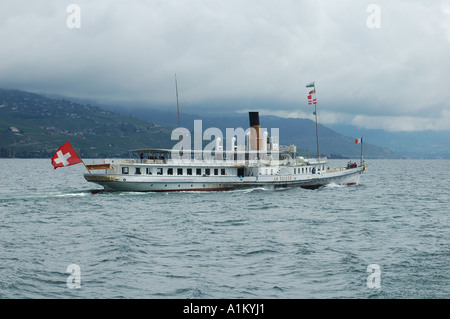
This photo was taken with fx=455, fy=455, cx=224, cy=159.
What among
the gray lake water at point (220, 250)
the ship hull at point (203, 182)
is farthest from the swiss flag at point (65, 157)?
the gray lake water at point (220, 250)

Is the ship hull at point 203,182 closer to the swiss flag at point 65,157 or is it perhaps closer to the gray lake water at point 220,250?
the swiss flag at point 65,157

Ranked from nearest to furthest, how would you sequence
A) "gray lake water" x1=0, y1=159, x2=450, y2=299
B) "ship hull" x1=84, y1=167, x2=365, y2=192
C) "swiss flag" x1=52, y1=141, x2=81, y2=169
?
"gray lake water" x1=0, y1=159, x2=450, y2=299 < "swiss flag" x1=52, y1=141, x2=81, y2=169 < "ship hull" x1=84, y1=167, x2=365, y2=192

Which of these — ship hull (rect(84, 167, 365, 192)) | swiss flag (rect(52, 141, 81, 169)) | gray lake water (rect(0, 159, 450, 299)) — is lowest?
gray lake water (rect(0, 159, 450, 299))

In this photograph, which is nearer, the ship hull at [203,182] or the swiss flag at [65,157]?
the swiss flag at [65,157]

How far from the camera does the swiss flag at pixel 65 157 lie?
49.3 metres

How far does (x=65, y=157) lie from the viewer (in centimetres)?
4972

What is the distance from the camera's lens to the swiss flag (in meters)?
49.3

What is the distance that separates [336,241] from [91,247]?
15.9 meters

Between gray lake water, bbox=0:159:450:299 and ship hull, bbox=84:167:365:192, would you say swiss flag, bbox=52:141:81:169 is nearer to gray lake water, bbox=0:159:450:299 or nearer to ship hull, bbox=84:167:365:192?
ship hull, bbox=84:167:365:192

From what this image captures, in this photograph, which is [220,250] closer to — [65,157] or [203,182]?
[65,157]

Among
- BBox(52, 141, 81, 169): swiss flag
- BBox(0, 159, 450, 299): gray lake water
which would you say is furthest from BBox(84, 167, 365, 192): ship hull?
BBox(0, 159, 450, 299): gray lake water

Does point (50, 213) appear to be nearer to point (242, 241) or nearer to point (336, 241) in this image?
point (242, 241)
